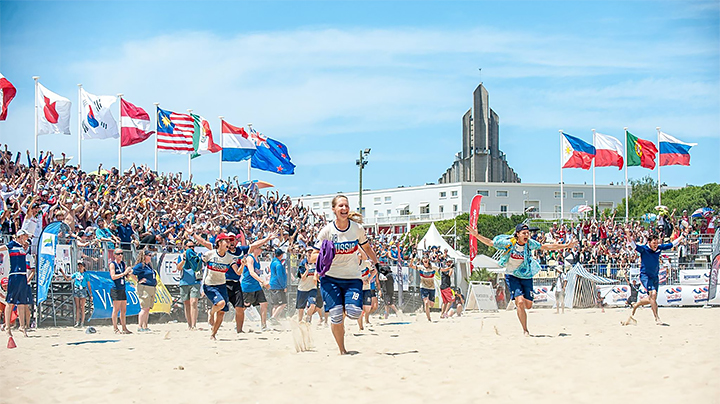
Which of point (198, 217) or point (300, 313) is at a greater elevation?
point (198, 217)

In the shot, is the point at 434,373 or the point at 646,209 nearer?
the point at 434,373

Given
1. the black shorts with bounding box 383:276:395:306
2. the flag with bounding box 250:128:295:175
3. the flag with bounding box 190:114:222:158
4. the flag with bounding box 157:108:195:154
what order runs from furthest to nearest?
the flag with bounding box 250:128:295:175 < the flag with bounding box 190:114:222:158 < the flag with bounding box 157:108:195:154 < the black shorts with bounding box 383:276:395:306

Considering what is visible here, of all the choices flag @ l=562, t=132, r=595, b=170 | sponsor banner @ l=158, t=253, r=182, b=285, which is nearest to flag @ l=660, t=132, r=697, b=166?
flag @ l=562, t=132, r=595, b=170

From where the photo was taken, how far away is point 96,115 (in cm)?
2488

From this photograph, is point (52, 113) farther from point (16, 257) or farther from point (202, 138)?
point (16, 257)

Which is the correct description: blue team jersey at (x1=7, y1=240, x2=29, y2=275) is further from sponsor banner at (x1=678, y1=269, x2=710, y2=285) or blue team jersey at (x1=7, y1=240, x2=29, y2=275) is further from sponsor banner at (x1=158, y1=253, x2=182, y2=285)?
sponsor banner at (x1=678, y1=269, x2=710, y2=285)

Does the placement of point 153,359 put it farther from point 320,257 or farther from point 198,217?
point 198,217

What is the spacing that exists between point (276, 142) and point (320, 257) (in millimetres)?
25439

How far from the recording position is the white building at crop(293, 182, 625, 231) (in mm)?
92875

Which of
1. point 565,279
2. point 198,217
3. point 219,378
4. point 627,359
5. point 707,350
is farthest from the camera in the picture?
point 565,279

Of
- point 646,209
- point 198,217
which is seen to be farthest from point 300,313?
point 646,209

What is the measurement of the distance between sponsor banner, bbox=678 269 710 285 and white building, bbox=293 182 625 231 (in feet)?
214

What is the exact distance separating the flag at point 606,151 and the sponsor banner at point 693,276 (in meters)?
12.6

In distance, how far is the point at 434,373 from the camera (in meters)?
6.77
